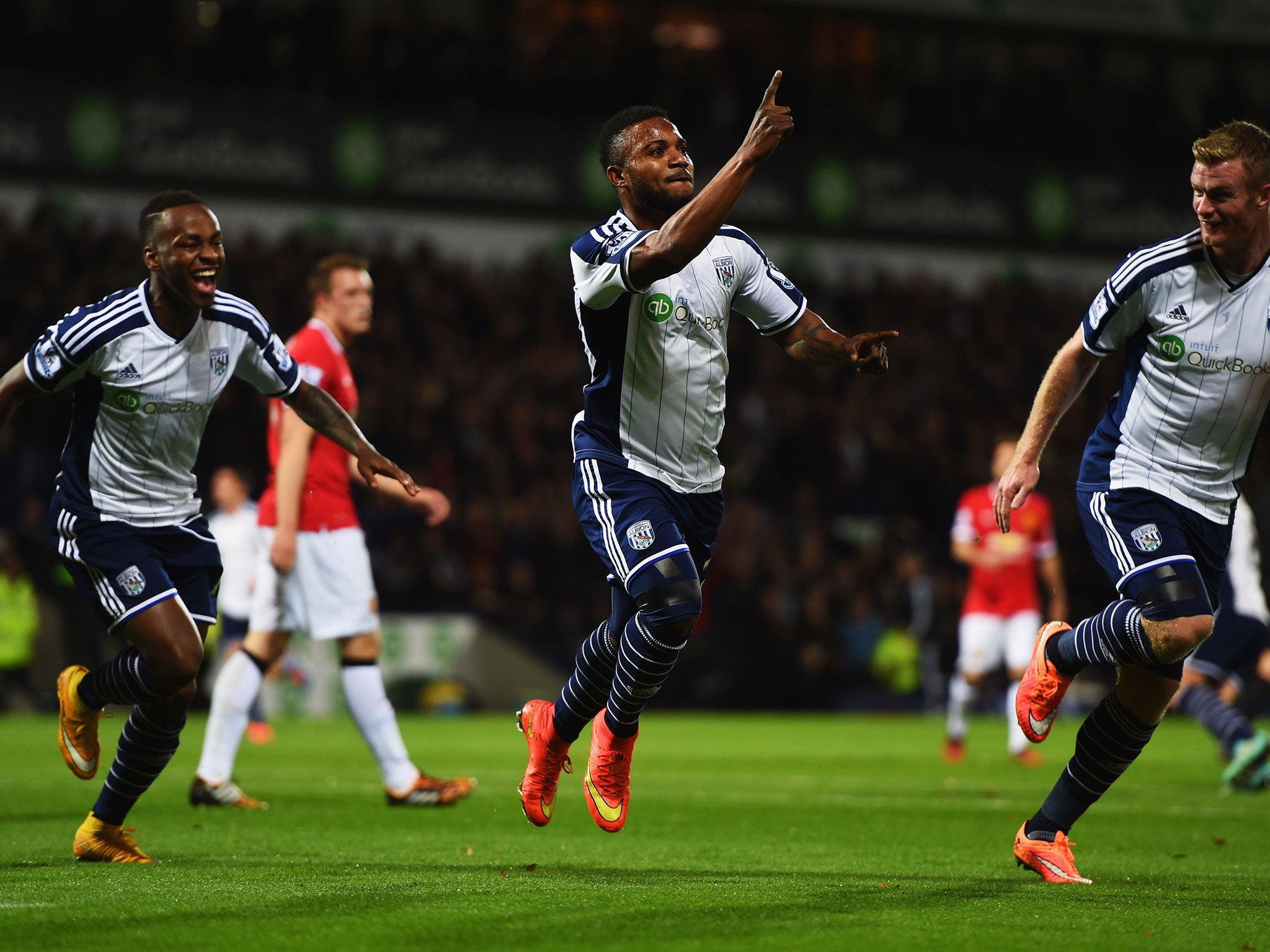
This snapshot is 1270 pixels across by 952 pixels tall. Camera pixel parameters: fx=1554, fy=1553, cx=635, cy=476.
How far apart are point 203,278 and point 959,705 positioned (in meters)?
8.47

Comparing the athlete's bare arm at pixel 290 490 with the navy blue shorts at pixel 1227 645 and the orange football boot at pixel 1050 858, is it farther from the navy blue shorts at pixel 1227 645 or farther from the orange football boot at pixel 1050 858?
the navy blue shorts at pixel 1227 645

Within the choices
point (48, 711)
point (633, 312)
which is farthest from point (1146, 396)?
point (48, 711)

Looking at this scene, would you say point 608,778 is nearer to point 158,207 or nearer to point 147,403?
point 147,403

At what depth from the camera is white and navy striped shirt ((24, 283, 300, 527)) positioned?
17.6ft

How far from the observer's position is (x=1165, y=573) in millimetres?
4938

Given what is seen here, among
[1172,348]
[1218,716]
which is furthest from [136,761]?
[1218,716]

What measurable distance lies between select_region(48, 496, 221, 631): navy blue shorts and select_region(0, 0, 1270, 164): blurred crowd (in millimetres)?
16093

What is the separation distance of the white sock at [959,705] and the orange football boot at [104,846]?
7811 mm

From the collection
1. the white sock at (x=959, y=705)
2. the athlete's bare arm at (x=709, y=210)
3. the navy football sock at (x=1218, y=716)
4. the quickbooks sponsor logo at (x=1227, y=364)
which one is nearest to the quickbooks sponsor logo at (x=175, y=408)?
the athlete's bare arm at (x=709, y=210)

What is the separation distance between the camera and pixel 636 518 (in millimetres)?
5152

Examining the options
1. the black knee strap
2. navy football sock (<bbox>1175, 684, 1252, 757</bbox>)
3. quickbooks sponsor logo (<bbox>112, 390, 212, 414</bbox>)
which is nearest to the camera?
the black knee strap

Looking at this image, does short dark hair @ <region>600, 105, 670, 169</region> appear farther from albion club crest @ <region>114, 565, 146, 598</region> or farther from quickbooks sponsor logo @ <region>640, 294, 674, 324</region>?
albion club crest @ <region>114, 565, 146, 598</region>

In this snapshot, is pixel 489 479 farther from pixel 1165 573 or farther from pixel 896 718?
pixel 1165 573

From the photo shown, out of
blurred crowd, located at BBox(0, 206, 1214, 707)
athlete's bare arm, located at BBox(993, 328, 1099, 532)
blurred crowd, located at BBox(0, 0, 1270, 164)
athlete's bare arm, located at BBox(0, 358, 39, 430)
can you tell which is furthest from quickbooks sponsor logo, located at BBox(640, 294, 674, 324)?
blurred crowd, located at BBox(0, 0, 1270, 164)
